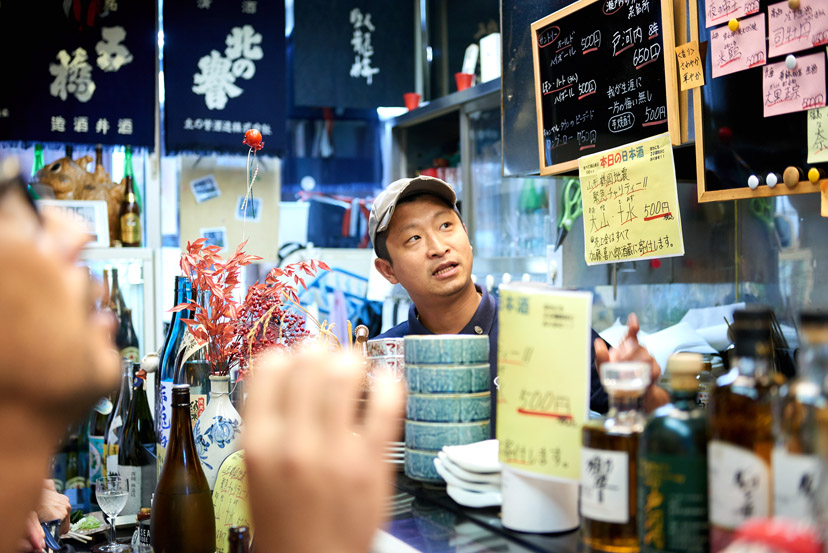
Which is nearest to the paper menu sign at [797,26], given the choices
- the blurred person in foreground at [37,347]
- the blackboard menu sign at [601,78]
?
the blackboard menu sign at [601,78]

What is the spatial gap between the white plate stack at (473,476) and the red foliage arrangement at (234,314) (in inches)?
18.9

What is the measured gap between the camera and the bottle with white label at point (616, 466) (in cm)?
77

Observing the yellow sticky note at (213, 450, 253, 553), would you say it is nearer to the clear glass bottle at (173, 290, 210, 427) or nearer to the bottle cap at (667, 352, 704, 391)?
the clear glass bottle at (173, 290, 210, 427)

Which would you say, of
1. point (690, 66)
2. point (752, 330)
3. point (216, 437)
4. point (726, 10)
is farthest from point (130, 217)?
point (752, 330)

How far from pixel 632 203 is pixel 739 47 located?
1.33 ft

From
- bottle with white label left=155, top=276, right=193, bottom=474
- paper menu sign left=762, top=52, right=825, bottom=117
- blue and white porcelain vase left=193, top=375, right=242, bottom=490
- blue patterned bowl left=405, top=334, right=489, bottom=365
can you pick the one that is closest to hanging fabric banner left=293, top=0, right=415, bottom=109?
bottle with white label left=155, top=276, right=193, bottom=474

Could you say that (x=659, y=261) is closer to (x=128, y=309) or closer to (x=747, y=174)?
(x=747, y=174)

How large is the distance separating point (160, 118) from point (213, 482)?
3063 millimetres

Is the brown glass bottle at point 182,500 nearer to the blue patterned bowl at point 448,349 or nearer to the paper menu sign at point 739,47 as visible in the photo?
the blue patterned bowl at point 448,349

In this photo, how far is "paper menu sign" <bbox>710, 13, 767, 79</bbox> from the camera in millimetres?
1558

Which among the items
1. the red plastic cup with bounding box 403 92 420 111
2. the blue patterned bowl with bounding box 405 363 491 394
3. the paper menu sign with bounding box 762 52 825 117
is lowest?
the blue patterned bowl with bounding box 405 363 491 394

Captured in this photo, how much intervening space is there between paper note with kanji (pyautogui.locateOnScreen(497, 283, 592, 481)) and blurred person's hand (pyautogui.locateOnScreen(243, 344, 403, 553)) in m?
0.32

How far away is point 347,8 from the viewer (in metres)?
4.32

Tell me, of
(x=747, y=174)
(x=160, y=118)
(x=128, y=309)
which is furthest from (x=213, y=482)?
(x=160, y=118)
